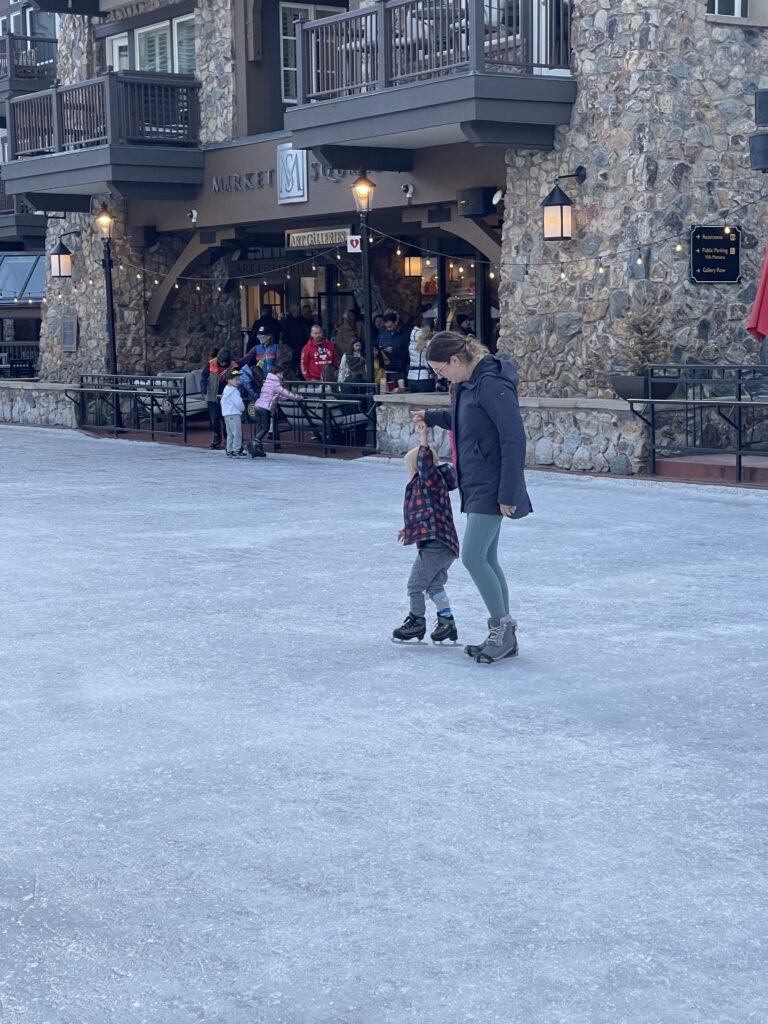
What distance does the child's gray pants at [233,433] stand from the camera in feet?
64.7

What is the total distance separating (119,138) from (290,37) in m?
3.28

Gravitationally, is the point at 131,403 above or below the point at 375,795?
above

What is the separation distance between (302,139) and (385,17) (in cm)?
215

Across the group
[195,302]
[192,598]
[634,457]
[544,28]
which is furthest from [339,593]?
[195,302]

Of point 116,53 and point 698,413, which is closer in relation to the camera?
point 698,413

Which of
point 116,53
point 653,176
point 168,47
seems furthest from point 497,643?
point 116,53

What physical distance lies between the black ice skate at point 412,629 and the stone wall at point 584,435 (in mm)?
8254

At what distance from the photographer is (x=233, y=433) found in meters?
19.8

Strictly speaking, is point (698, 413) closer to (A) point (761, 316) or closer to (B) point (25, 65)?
(A) point (761, 316)

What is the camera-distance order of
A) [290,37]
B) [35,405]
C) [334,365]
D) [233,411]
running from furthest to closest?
[35,405] < [290,37] < [334,365] < [233,411]

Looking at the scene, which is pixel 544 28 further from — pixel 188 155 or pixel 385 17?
pixel 188 155

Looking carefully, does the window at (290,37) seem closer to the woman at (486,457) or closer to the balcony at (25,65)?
the balcony at (25,65)

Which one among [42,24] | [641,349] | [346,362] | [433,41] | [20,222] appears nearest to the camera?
[641,349]

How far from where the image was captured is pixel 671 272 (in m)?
17.1
